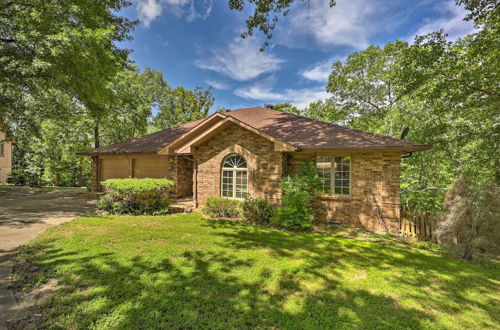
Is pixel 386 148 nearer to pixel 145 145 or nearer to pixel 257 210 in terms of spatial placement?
pixel 257 210

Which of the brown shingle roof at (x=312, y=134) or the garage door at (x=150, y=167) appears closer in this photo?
the brown shingle roof at (x=312, y=134)

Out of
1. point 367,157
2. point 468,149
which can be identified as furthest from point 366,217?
point 468,149

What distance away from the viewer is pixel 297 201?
7.87 meters

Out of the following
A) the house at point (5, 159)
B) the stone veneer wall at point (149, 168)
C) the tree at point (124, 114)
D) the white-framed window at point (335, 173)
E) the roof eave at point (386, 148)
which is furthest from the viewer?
the house at point (5, 159)

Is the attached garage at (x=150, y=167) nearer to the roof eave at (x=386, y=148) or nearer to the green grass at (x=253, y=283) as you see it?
the green grass at (x=253, y=283)

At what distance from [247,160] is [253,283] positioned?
5.80 metres

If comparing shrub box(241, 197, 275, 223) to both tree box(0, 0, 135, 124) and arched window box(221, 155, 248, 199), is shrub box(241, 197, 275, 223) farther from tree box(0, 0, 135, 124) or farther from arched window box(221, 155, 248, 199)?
tree box(0, 0, 135, 124)

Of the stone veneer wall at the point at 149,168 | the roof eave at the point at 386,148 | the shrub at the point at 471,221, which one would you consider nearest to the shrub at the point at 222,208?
the roof eave at the point at 386,148

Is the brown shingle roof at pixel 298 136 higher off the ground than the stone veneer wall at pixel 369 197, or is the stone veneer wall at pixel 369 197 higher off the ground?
the brown shingle roof at pixel 298 136

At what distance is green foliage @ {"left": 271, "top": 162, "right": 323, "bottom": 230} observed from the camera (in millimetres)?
7762

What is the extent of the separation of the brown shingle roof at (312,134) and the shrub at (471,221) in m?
2.14

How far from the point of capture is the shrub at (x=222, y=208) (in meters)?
8.94

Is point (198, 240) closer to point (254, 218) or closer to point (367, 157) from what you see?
point (254, 218)

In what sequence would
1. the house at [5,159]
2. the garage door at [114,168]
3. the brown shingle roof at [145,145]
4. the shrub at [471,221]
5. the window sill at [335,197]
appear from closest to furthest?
the shrub at [471,221] → the window sill at [335,197] → the brown shingle roof at [145,145] → the garage door at [114,168] → the house at [5,159]
